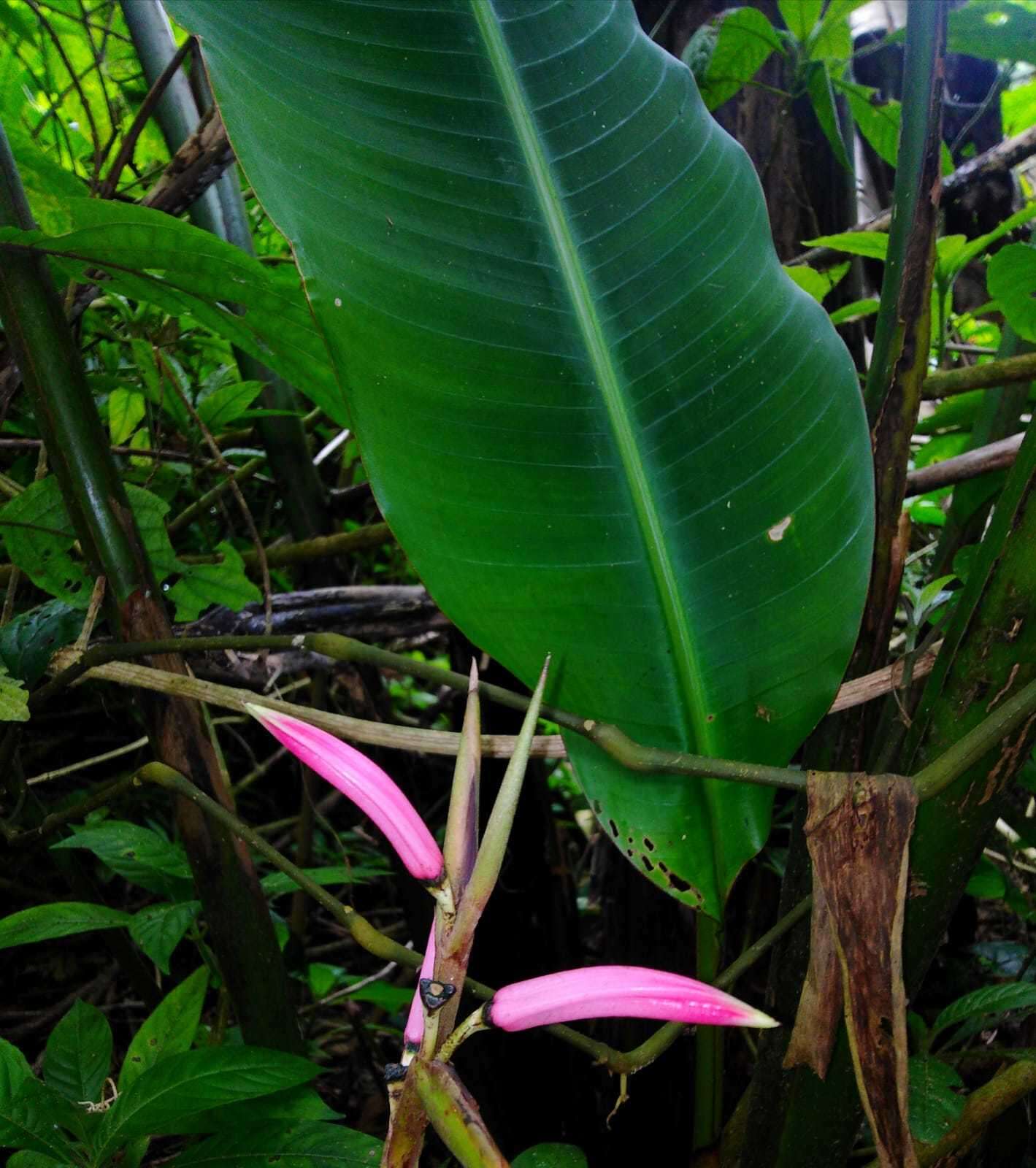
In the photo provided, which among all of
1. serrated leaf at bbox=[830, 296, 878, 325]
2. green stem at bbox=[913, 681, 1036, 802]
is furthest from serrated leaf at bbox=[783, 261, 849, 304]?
green stem at bbox=[913, 681, 1036, 802]

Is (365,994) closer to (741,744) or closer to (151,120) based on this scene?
(741,744)

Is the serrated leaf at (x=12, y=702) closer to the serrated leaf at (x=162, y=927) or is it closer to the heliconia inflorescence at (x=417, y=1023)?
the serrated leaf at (x=162, y=927)

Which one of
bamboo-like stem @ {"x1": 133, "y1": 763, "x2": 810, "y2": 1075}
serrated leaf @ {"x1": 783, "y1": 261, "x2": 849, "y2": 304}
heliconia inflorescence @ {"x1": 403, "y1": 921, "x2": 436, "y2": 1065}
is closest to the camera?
heliconia inflorescence @ {"x1": 403, "y1": 921, "x2": 436, "y2": 1065}

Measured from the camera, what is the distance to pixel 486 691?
0.50 meters

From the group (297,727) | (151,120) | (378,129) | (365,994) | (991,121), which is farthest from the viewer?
(991,121)

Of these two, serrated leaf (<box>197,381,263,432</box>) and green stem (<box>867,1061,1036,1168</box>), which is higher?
serrated leaf (<box>197,381,263,432</box>)

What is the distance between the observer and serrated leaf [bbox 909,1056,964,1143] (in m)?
0.59

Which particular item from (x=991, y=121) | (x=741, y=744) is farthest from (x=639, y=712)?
(x=991, y=121)

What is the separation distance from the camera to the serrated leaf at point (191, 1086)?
55 centimetres

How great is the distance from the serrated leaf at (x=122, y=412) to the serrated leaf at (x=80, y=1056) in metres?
0.71

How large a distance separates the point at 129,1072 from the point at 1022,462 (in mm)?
749

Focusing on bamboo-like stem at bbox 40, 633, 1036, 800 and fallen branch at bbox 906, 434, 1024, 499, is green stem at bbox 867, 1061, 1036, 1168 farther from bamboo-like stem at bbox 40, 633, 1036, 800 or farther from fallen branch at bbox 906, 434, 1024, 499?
fallen branch at bbox 906, 434, 1024, 499

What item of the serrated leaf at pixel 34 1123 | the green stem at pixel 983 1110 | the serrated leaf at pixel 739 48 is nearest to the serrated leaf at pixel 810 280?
the serrated leaf at pixel 739 48

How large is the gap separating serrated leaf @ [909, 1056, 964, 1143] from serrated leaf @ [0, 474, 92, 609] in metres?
0.69
